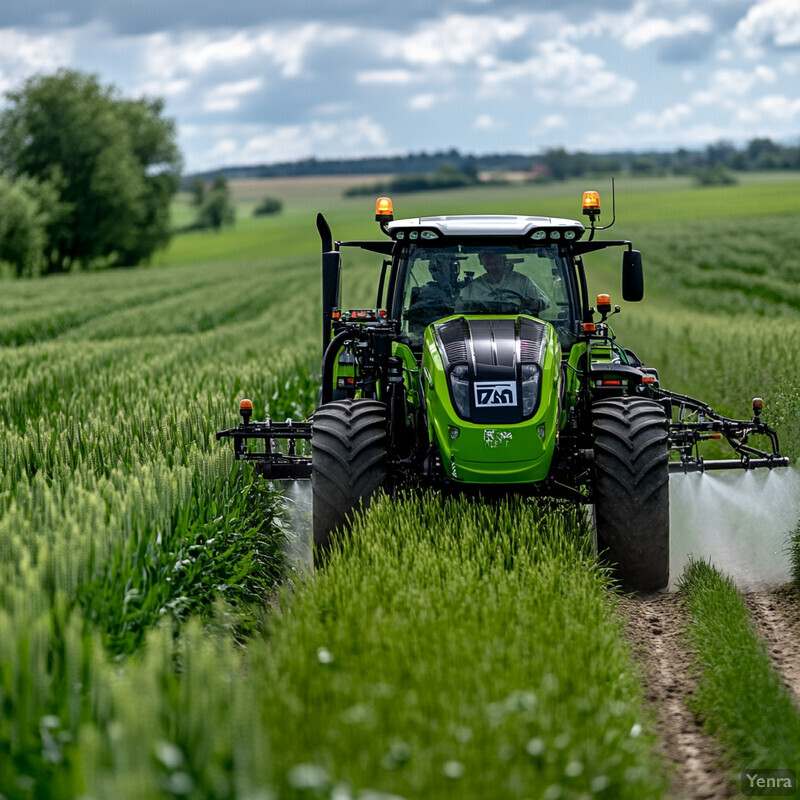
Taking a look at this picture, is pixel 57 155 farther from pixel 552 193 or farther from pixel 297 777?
pixel 297 777

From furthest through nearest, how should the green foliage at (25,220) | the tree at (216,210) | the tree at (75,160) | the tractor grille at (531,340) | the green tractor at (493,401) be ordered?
the tree at (216,210)
the tree at (75,160)
the green foliage at (25,220)
the tractor grille at (531,340)
the green tractor at (493,401)

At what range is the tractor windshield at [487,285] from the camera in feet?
24.1

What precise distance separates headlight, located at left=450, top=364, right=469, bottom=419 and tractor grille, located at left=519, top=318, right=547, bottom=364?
1.18 ft

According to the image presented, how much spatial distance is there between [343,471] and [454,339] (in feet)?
3.57

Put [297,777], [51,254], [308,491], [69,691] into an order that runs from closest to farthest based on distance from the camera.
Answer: [297,777] < [69,691] < [308,491] < [51,254]

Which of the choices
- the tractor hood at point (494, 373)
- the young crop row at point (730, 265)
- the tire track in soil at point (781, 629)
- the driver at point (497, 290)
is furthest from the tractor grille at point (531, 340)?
the young crop row at point (730, 265)

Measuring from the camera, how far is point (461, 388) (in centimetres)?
630

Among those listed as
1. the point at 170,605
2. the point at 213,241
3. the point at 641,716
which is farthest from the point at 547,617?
the point at 213,241

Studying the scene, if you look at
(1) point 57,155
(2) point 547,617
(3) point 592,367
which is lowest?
(2) point 547,617

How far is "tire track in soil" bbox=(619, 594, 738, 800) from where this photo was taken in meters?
4.24

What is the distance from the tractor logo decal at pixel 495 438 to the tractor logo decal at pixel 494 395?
158 millimetres

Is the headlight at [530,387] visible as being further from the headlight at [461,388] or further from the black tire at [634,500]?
the black tire at [634,500]

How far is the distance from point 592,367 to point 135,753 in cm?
517

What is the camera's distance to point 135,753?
3029 mm
